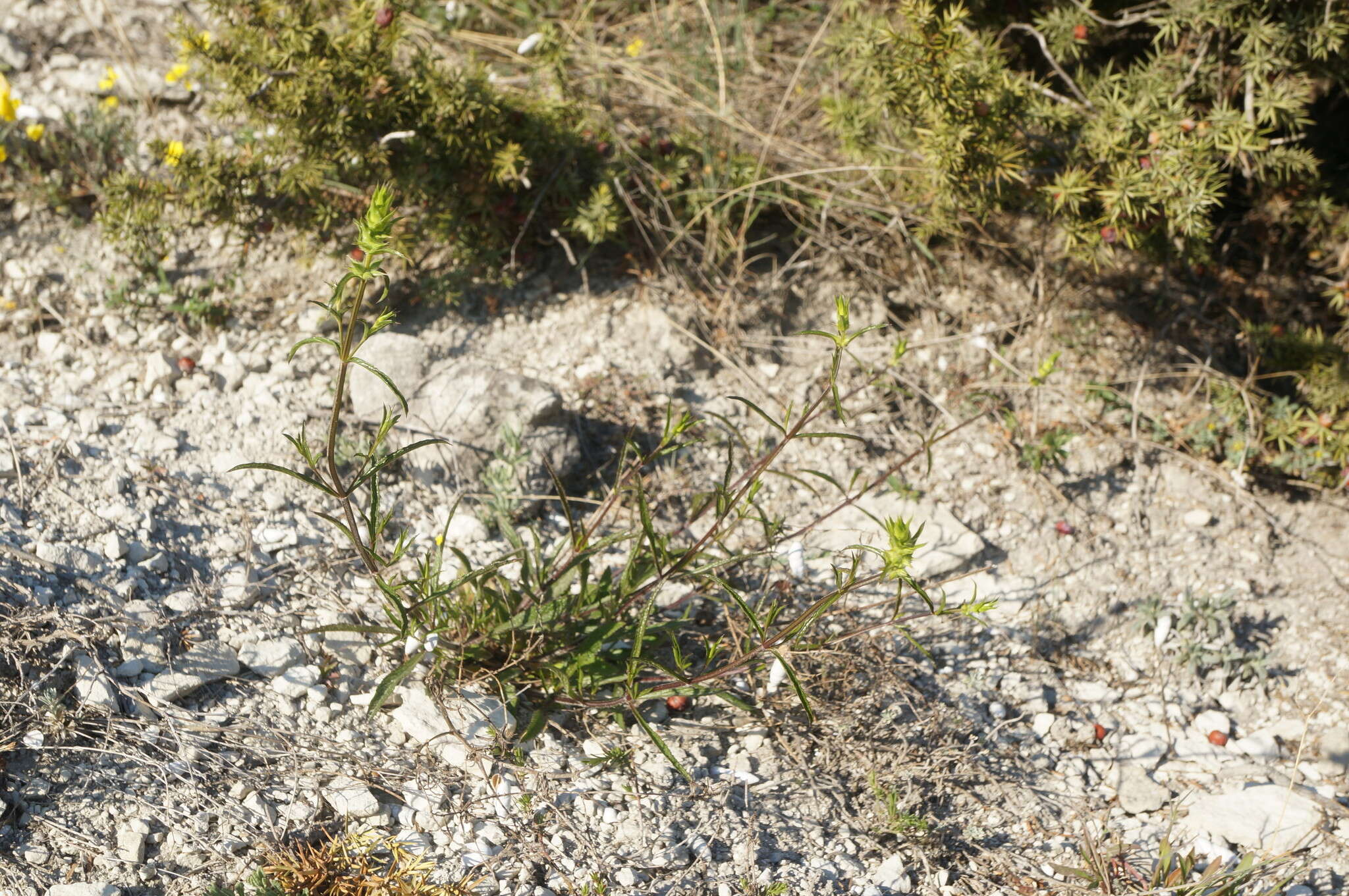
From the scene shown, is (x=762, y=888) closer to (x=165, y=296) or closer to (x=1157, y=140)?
(x=1157, y=140)

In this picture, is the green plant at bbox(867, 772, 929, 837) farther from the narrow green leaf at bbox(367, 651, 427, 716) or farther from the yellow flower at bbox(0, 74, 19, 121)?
the yellow flower at bbox(0, 74, 19, 121)

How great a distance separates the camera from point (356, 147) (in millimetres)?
3266

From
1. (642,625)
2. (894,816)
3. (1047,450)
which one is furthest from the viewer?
(1047,450)

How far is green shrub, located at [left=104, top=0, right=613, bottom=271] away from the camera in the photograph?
125 inches

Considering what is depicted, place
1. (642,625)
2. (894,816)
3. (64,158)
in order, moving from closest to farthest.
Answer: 1. (642,625)
2. (894,816)
3. (64,158)

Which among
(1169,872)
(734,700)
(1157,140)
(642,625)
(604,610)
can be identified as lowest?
(1169,872)

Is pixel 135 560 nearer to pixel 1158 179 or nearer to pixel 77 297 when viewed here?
pixel 77 297

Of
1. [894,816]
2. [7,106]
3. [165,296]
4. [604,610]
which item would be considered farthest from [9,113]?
[894,816]

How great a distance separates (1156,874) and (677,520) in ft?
5.36

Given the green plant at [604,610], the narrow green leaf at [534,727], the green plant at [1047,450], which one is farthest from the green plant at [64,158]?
the green plant at [1047,450]

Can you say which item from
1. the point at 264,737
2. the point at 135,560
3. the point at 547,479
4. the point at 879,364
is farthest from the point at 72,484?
Result: the point at 879,364

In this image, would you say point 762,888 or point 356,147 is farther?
point 356,147

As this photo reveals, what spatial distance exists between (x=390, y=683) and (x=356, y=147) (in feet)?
6.04

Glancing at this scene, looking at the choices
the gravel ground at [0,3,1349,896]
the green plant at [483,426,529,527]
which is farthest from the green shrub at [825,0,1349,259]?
the green plant at [483,426,529,527]
